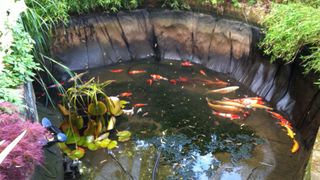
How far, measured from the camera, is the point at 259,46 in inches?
187

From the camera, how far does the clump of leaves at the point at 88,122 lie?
3.78 meters

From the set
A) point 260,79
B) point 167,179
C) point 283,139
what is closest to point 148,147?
point 167,179

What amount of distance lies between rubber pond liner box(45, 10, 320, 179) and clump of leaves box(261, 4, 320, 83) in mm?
276

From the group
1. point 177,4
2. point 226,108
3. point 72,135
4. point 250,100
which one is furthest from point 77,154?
point 177,4

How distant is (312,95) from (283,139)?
24.8 inches

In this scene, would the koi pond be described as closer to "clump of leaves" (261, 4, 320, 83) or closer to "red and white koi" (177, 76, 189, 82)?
"red and white koi" (177, 76, 189, 82)

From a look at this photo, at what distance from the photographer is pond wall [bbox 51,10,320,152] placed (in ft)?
15.5

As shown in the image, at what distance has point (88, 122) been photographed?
391cm

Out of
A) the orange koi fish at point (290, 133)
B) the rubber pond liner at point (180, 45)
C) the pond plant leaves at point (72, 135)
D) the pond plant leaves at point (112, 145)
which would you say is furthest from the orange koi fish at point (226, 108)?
the pond plant leaves at point (72, 135)

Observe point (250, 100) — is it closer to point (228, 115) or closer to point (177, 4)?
point (228, 115)

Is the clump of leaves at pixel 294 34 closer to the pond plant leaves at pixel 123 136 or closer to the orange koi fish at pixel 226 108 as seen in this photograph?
the orange koi fish at pixel 226 108

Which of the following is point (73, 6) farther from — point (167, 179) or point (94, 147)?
point (167, 179)

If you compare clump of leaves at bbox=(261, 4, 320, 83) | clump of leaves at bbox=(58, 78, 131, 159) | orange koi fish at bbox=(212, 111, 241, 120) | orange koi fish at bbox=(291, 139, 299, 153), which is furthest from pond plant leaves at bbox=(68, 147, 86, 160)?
clump of leaves at bbox=(261, 4, 320, 83)

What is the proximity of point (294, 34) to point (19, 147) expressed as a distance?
11.2 ft
